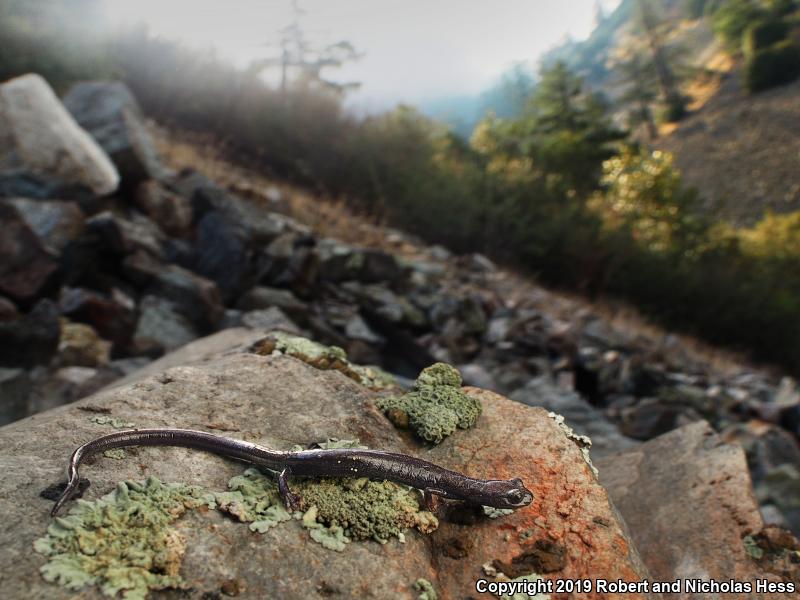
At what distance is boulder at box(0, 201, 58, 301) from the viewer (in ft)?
17.7

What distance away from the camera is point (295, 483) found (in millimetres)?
1933

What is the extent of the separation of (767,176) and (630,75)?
801 inches

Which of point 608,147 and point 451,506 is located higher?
point 451,506

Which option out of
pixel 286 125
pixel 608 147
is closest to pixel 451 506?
pixel 286 125

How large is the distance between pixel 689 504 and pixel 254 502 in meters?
2.22

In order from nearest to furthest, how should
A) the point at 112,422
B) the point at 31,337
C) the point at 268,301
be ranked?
the point at 112,422 < the point at 31,337 < the point at 268,301

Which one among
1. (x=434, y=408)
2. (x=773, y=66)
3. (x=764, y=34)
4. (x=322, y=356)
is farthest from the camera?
(x=764, y=34)

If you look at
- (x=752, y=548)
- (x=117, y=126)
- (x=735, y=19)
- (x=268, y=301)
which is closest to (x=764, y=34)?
(x=735, y=19)

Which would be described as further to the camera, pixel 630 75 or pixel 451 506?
pixel 630 75

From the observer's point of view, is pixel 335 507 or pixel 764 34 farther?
pixel 764 34

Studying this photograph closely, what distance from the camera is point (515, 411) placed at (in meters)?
2.52

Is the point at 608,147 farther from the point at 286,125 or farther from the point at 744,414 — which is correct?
the point at 744,414

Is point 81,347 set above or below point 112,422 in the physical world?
below

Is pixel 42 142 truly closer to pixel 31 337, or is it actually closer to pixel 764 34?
pixel 31 337
